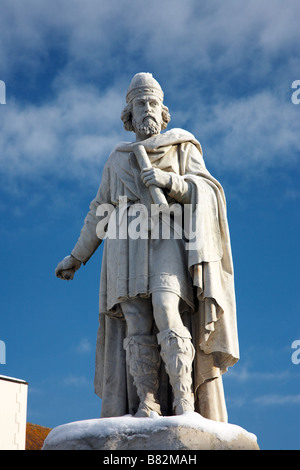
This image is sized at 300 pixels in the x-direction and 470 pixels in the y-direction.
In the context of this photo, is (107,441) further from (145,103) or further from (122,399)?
(145,103)

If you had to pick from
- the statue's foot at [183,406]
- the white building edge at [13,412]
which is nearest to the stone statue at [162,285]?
the statue's foot at [183,406]

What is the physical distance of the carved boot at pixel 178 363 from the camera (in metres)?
9.71

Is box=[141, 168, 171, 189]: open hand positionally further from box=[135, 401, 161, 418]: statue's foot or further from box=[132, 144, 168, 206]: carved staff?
box=[135, 401, 161, 418]: statue's foot

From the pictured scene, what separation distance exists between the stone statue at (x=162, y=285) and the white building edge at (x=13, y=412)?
9.55 meters

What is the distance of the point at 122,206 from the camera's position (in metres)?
10.9

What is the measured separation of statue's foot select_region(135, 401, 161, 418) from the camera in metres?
9.76

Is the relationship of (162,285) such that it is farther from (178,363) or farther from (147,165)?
(147,165)

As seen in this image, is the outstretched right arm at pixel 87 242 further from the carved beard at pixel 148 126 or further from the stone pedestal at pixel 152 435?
the stone pedestal at pixel 152 435

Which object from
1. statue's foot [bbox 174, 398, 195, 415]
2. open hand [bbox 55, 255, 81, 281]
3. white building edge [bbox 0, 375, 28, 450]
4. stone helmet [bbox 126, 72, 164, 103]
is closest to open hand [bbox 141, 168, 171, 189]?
stone helmet [bbox 126, 72, 164, 103]

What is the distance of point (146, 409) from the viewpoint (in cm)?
981

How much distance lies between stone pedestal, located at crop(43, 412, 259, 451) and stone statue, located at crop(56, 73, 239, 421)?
1.90 ft

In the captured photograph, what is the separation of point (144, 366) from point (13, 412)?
39.1 feet

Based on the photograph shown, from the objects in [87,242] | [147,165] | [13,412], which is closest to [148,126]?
[147,165]
